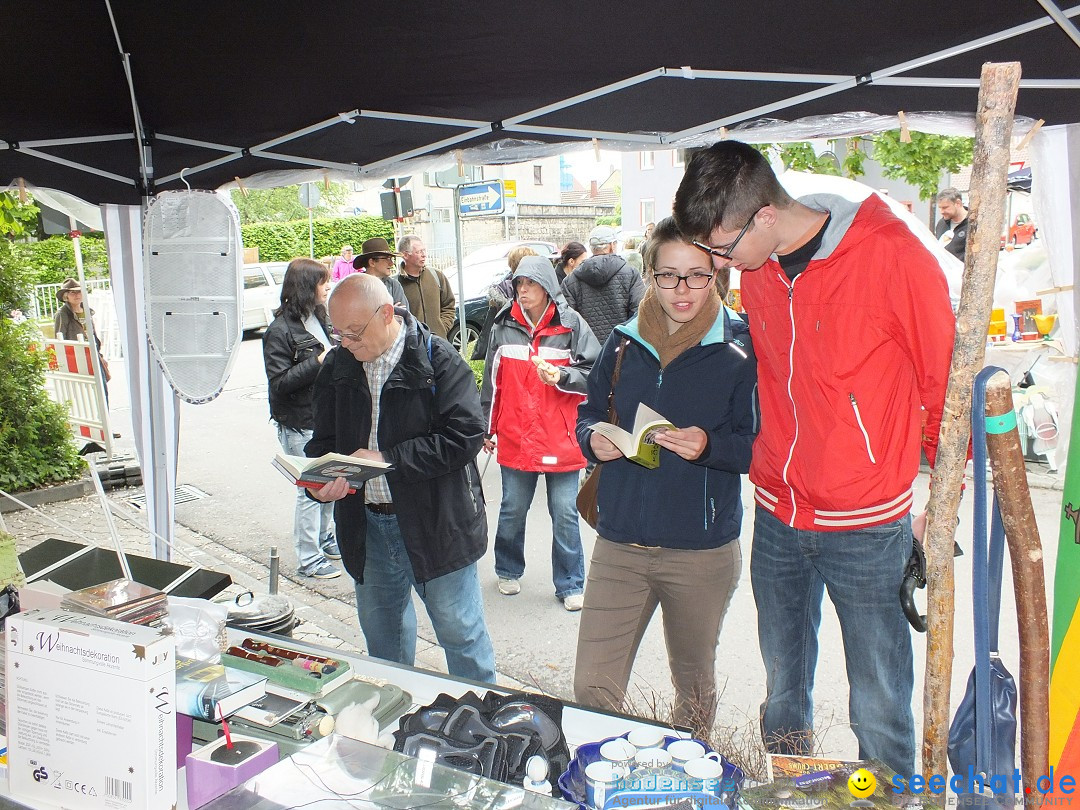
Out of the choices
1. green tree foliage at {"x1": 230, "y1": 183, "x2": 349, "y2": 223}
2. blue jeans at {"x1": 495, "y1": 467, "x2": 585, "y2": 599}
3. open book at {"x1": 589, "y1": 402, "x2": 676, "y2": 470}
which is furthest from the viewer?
green tree foliage at {"x1": 230, "y1": 183, "x2": 349, "y2": 223}

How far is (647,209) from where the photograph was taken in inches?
1357

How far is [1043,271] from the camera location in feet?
18.9

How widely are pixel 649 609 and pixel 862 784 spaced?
45.4 inches

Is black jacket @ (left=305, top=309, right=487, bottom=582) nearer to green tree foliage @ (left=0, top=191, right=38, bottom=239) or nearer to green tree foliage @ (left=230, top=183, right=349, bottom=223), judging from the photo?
green tree foliage @ (left=0, top=191, right=38, bottom=239)

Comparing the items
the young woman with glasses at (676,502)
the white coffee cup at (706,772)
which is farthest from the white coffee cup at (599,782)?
the young woman with glasses at (676,502)

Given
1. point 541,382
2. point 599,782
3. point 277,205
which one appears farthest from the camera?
point 277,205

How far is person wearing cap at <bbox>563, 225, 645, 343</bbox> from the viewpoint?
662 centimetres

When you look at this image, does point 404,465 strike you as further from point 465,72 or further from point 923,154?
point 923,154

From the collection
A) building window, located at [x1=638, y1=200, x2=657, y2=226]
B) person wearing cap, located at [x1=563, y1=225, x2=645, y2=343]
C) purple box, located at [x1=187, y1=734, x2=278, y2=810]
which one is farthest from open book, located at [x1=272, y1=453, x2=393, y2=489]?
building window, located at [x1=638, y1=200, x2=657, y2=226]

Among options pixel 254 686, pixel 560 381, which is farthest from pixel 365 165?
pixel 254 686

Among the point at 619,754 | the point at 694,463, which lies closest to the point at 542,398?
the point at 694,463

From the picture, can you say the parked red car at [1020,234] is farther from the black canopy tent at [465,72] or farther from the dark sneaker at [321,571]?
the dark sneaker at [321,571]

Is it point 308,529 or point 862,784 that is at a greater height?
point 862,784

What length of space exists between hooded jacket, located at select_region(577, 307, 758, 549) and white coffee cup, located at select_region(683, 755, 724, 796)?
1028mm
